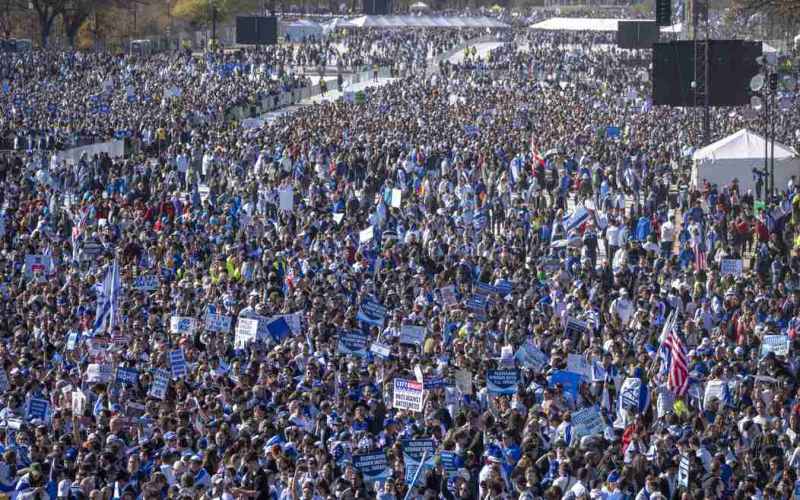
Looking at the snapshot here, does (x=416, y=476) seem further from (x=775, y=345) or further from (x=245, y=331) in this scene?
(x=775, y=345)

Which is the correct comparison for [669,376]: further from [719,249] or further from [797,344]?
[719,249]

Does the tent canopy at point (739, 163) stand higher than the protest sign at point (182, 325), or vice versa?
the tent canopy at point (739, 163)

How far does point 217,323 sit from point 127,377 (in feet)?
10.4

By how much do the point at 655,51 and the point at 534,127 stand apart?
5.09 meters

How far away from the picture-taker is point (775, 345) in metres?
19.8

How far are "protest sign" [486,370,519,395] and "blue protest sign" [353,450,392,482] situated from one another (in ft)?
9.86

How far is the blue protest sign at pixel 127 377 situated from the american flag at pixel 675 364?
219 inches

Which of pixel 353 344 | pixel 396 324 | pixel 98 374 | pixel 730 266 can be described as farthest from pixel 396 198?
pixel 98 374

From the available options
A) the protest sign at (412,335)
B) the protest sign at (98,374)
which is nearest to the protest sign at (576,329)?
the protest sign at (412,335)

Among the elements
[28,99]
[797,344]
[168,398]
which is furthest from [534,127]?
[168,398]

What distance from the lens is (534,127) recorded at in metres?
49.2

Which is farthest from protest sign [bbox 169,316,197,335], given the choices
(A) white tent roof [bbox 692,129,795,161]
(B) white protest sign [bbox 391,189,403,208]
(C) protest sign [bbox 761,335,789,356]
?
(A) white tent roof [bbox 692,129,795,161]

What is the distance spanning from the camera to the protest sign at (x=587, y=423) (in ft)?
52.6

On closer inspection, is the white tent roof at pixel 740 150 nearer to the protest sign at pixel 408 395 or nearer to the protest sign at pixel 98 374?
the protest sign at pixel 98 374
